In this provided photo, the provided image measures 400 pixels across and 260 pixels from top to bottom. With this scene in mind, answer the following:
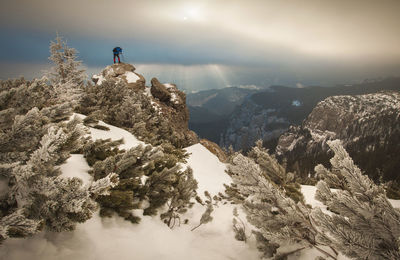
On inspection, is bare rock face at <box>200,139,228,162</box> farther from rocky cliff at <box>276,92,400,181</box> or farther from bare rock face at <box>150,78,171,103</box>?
rocky cliff at <box>276,92,400,181</box>

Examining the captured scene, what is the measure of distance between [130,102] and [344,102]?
235871 mm

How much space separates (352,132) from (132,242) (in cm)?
21424

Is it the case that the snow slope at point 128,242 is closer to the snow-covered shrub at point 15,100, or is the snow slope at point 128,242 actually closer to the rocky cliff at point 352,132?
the snow-covered shrub at point 15,100

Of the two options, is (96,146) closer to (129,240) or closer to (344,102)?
(129,240)

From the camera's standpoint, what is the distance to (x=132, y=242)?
8.96 ft

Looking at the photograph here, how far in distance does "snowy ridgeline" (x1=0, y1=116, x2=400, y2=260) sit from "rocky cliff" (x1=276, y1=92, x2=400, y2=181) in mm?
126569

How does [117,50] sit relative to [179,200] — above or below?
above

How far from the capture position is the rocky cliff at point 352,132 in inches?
4865

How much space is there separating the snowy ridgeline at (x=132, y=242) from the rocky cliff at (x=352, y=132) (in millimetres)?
126569

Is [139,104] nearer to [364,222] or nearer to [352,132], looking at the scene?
[364,222]

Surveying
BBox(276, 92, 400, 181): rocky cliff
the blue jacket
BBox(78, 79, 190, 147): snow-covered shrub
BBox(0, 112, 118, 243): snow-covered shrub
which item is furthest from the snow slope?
BBox(276, 92, 400, 181): rocky cliff

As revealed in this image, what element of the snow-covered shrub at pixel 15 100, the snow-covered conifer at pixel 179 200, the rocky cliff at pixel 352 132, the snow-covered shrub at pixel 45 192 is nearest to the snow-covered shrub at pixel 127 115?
the snow-covered conifer at pixel 179 200

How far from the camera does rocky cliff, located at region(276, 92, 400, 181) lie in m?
124

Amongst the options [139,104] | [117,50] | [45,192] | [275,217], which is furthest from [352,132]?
[45,192]
